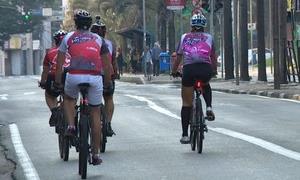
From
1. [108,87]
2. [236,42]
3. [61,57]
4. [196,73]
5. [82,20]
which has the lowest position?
[108,87]

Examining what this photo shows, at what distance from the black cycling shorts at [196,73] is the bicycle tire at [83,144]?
234cm

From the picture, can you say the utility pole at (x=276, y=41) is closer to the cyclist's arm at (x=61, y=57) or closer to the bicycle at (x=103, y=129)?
the bicycle at (x=103, y=129)

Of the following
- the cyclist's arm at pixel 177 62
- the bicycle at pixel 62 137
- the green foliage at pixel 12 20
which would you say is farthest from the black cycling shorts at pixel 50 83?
the green foliage at pixel 12 20

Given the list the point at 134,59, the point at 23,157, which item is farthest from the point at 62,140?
the point at 134,59

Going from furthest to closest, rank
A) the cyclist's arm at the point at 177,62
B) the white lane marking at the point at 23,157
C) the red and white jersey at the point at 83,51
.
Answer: the cyclist's arm at the point at 177,62 → the white lane marking at the point at 23,157 → the red and white jersey at the point at 83,51

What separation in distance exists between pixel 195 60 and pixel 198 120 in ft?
2.69

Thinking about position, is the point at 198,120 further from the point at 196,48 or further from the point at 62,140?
the point at 62,140

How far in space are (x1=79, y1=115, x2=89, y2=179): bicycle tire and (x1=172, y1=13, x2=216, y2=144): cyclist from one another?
238 centimetres

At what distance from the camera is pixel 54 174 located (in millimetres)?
9930

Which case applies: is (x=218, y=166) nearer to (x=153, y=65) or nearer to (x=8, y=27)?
(x=153, y=65)

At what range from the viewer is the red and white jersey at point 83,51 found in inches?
366

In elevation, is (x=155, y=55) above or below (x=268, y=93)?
above

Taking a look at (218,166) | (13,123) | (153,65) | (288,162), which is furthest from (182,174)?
(153,65)

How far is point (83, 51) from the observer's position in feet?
30.7
